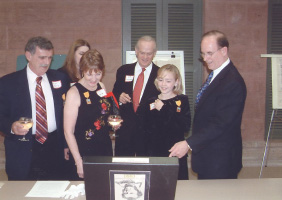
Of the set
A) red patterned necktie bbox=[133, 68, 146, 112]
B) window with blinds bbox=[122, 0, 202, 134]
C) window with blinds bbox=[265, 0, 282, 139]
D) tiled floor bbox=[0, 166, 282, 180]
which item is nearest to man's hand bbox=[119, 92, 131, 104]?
red patterned necktie bbox=[133, 68, 146, 112]

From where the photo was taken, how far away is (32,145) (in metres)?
2.37

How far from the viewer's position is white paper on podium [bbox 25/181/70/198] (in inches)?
64.9

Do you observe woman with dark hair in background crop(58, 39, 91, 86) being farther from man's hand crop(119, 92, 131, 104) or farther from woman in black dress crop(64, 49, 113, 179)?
woman in black dress crop(64, 49, 113, 179)

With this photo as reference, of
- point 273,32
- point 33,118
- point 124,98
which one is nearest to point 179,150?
point 124,98

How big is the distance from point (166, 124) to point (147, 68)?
28.2 inches

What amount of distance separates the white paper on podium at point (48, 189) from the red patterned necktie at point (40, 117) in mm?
633

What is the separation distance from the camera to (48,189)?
1727mm

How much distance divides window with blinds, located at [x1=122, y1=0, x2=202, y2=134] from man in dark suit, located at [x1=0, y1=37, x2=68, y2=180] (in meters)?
2.25

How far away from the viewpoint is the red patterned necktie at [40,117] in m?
2.38

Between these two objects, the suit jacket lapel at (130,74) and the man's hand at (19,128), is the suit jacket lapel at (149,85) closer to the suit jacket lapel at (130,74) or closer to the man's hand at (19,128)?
the suit jacket lapel at (130,74)

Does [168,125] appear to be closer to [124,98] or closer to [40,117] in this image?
[124,98]

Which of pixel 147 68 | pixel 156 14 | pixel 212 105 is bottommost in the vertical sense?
pixel 212 105

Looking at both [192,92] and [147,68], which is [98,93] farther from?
[192,92]

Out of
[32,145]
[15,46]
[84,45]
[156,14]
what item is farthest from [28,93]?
[156,14]
